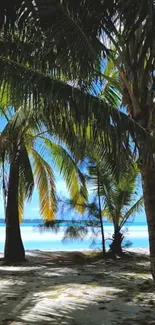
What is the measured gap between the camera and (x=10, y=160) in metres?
12.5

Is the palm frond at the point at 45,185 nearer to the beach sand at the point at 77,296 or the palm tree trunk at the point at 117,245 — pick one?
the palm tree trunk at the point at 117,245

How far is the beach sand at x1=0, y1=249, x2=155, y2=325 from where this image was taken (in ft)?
17.8

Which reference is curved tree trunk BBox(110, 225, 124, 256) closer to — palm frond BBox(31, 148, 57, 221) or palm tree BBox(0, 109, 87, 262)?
palm tree BBox(0, 109, 87, 262)

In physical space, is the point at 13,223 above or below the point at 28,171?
below

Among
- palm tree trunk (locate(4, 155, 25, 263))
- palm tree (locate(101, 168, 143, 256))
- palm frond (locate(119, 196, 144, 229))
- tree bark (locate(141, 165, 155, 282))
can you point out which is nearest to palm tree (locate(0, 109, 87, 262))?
palm tree trunk (locate(4, 155, 25, 263))

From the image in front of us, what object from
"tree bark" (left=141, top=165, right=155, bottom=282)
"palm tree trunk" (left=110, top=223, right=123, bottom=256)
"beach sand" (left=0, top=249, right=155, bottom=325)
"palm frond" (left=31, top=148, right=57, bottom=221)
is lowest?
"beach sand" (left=0, top=249, right=155, bottom=325)

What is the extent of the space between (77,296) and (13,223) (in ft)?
20.9

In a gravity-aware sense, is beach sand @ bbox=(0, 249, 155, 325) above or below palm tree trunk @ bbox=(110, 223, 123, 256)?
below

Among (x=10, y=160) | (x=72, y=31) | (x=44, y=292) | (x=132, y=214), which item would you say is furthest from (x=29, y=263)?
(x=72, y=31)

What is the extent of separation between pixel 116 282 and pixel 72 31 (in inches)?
194

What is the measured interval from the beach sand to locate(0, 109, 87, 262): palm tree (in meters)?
1.67

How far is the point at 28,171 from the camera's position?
43.1 ft

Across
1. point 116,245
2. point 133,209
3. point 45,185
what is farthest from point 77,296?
point 45,185

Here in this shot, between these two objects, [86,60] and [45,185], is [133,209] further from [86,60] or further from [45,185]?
[86,60]
